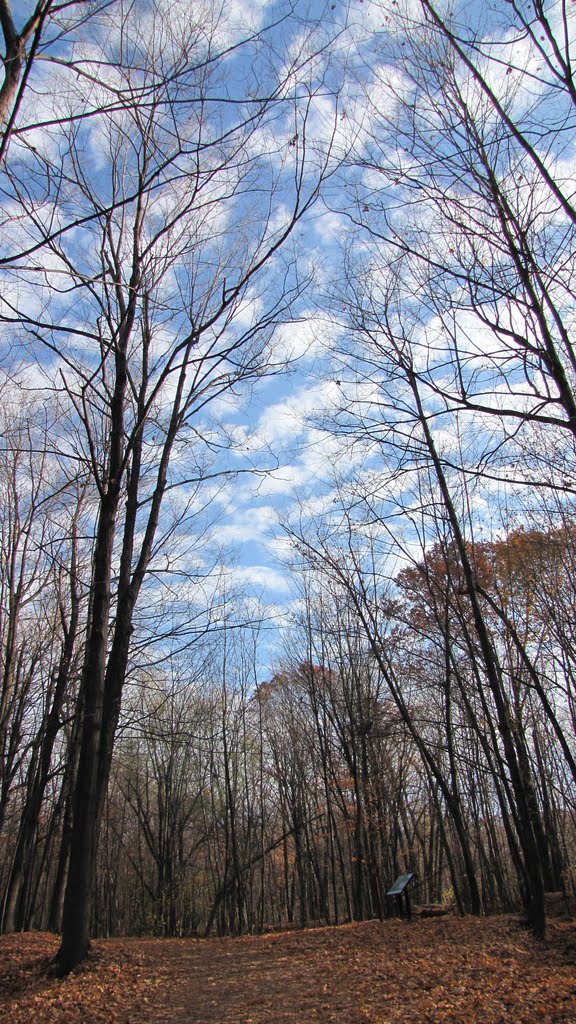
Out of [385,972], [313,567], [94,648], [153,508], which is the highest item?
[313,567]

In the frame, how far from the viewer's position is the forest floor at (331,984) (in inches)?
174

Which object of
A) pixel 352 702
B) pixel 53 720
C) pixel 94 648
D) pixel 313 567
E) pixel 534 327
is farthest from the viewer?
pixel 352 702

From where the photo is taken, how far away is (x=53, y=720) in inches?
433

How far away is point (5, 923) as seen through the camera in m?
11.4

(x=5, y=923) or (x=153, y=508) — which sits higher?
(x=153, y=508)

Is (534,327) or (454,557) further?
(454,557)

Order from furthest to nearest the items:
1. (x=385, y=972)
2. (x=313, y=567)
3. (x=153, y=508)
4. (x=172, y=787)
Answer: (x=172, y=787) < (x=313, y=567) < (x=153, y=508) < (x=385, y=972)

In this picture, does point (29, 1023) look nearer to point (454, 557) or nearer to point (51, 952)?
point (51, 952)

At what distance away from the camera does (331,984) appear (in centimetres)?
574

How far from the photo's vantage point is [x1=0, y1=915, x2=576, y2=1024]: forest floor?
4.42 m

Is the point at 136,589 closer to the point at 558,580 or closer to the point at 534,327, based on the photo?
the point at 534,327

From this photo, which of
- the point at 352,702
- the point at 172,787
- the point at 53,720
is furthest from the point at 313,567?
the point at 172,787

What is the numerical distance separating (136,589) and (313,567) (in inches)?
251

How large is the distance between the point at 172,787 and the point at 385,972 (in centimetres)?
2115
